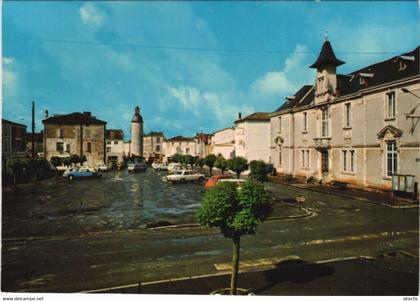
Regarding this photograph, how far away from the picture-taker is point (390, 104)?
84.5 ft

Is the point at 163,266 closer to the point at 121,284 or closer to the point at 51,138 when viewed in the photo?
the point at 121,284

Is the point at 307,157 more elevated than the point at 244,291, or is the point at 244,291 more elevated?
the point at 307,157

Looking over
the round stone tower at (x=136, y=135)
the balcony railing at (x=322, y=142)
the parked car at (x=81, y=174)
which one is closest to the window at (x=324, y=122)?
the balcony railing at (x=322, y=142)

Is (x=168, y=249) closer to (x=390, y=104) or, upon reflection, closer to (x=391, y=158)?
(x=391, y=158)

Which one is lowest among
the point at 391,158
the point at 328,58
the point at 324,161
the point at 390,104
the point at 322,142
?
the point at 324,161

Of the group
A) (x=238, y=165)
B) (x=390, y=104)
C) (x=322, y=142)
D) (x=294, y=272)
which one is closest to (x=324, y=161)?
(x=322, y=142)

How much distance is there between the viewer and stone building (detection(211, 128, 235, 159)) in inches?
2788

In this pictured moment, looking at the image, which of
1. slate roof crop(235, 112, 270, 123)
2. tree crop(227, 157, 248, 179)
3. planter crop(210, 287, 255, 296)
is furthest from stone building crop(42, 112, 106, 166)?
planter crop(210, 287, 255, 296)

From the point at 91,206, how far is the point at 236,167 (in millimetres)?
16472

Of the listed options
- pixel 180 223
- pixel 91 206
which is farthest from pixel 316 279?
pixel 91 206

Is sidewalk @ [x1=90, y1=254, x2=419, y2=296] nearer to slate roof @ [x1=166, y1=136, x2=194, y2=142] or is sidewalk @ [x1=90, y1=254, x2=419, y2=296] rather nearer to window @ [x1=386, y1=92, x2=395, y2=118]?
window @ [x1=386, y1=92, x2=395, y2=118]

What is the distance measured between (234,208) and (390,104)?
22387 millimetres

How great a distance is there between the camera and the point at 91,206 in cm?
2262

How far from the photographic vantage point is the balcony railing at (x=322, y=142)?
1327 inches
